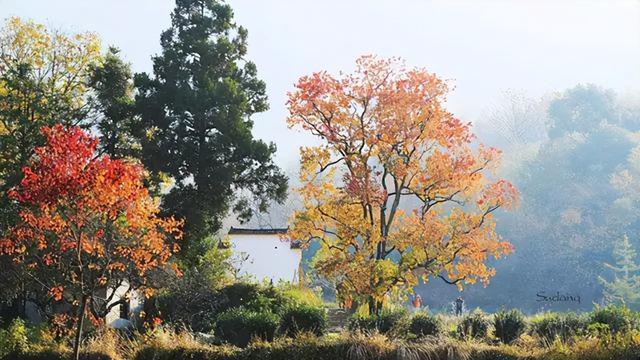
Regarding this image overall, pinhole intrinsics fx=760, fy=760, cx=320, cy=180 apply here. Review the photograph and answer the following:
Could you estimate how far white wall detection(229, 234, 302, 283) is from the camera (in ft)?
120

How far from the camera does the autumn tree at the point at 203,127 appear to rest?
23.4 meters

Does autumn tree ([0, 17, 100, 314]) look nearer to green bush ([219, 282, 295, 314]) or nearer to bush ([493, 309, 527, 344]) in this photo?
green bush ([219, 282, 295, 314])

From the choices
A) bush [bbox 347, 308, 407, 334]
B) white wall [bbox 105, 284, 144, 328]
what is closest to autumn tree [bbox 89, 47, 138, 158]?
white wall [bbox 105, 284, 144, 328]

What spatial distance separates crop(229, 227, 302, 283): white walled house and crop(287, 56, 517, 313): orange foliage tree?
17.2 m

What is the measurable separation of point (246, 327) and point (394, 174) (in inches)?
229

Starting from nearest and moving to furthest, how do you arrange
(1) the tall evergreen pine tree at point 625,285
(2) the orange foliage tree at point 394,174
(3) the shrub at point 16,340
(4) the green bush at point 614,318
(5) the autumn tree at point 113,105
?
(4) the green bush at point 614,318
(3) the shrub at point 16,340
(2) the orange foliage tree at point 394,174
(5) the autumn tree at point 113,105
(1) the tall evergreen pine tree at point 625,285

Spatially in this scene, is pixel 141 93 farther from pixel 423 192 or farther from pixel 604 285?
pixel 604 285

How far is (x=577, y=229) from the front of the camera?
5034cm

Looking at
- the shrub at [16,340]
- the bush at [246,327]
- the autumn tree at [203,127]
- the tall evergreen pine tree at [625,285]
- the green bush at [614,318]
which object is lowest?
the shrub at [16,340]

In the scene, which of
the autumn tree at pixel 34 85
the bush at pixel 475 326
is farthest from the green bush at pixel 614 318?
the autumn tree at pixel 34 85

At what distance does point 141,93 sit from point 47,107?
115 inches

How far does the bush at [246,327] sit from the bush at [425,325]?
2764 mm

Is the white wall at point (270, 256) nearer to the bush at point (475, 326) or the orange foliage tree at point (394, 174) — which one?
the orange foliage tree at point (394, 174)

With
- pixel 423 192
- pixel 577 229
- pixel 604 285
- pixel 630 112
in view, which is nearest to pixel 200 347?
pixel 423 192
